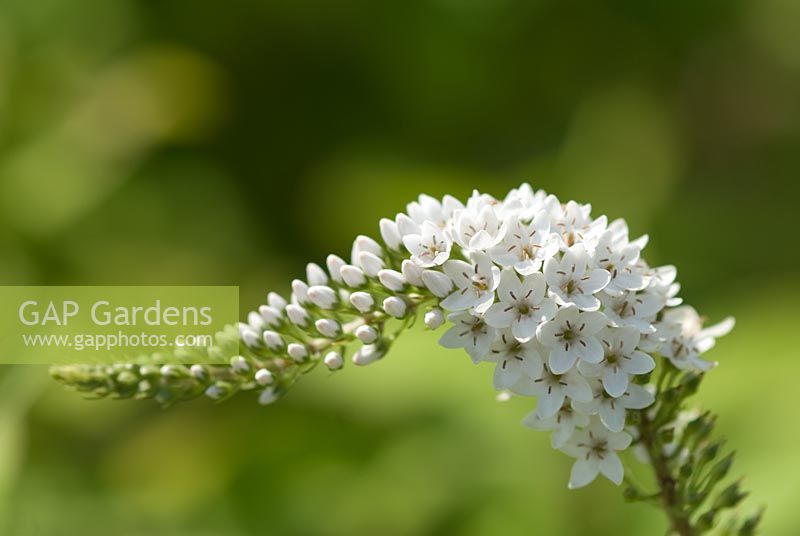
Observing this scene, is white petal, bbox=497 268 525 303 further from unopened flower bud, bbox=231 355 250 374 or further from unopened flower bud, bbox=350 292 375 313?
unopened flower bud, bbox=231 355 250 374

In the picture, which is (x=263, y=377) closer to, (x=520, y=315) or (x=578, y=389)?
(x=520, y=315)

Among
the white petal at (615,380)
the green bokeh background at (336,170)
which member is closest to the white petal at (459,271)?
the white petal at (615,380)

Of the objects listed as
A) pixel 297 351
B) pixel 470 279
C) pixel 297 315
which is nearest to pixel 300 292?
pixel 297 315

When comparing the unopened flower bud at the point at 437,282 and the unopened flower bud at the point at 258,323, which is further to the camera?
the unopened flower bud at the point at 258,323

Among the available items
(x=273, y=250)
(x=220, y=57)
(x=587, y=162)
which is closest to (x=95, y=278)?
(x=273, y=250)

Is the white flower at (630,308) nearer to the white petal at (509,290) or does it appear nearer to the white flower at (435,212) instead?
the white petal at (509,290)

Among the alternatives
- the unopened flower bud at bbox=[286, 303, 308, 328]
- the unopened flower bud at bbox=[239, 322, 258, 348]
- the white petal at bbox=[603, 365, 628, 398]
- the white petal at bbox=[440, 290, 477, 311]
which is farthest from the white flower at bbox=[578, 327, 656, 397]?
the unopened flower bud at bbox=[239, 322, 258, 348]

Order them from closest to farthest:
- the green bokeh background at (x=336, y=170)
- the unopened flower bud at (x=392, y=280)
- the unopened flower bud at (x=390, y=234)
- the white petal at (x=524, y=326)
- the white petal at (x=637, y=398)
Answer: the white petal at (x=524, y=326) < the white petal at (x=637, y=398) < the unopened flower bud at (x=392, y=280) < the unopened flower bud at (x=390, y=234) < the green bokeh background at (x=336, y=170)
